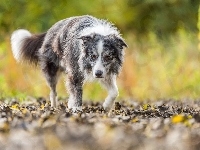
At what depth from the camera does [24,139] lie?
490cm

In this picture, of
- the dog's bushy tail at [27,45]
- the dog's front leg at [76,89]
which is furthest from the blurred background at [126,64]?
the dog's front leg at [76,89]

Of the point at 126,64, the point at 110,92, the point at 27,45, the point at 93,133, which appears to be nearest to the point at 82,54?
the point at 110,92

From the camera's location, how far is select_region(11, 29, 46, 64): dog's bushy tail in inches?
411

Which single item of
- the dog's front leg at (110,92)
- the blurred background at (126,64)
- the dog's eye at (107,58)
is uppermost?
the blurred background at (126,64)

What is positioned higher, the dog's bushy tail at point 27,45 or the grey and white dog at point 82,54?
the dog's bushy tail at point 27,45

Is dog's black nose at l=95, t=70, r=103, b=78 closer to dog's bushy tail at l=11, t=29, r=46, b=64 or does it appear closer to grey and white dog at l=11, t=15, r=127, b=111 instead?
grey and white dog at l=11, t=15, r=127, b=111

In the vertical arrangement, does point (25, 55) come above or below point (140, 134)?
above

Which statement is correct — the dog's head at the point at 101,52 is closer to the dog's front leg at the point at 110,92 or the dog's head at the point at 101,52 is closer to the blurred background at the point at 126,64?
the dog's front leg at the point at 110,92

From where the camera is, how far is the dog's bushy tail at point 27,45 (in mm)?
10430

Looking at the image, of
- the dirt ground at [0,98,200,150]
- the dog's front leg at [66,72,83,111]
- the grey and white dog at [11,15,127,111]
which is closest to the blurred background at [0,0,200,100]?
the grey and white dog at [11,15,127,111]

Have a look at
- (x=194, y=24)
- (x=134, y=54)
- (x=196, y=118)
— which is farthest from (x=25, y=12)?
(x=196, y=118)

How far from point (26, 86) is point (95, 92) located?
146 centimetres

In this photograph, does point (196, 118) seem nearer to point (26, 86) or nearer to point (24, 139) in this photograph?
point (24, 139)

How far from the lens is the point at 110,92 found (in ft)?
A: 29.7
